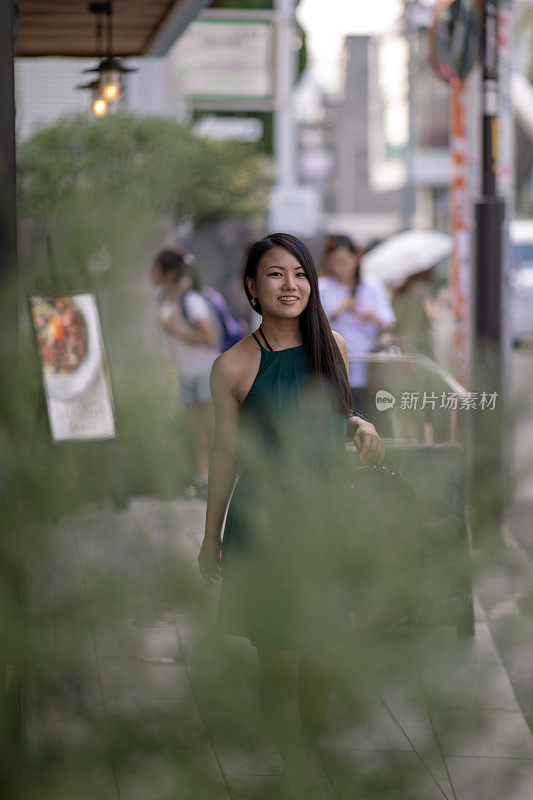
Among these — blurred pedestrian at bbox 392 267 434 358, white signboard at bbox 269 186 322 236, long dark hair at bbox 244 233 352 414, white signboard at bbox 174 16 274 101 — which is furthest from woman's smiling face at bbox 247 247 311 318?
white signboard at bbox 269 186 322 236

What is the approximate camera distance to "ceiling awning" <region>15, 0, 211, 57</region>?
6.40 metres

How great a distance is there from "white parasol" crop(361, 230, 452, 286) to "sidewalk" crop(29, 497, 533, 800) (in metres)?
9.77

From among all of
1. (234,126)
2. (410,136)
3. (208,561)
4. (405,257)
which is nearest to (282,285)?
(208,561)

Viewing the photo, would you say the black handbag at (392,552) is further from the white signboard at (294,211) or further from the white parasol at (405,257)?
the white signboard at (294,211)

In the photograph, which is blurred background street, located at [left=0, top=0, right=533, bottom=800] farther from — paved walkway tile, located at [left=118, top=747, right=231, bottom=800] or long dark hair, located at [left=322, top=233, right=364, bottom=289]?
long dark hair, located at [left=322, top=233, right=364, bottom=289]

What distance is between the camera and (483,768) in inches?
25.9

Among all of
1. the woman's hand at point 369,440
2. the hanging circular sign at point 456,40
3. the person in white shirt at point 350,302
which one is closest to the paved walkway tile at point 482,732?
the woman's hand at point 369,440

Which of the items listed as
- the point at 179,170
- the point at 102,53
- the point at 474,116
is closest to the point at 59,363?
the point at 179,170

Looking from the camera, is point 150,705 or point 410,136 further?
point 410,136

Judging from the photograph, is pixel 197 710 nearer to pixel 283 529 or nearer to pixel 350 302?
pixel 283 529

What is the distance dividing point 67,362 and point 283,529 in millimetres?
284

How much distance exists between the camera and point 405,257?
36.5 feet

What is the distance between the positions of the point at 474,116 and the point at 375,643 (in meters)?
5.87

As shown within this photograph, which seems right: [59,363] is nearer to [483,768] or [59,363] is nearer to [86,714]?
[86,714]
